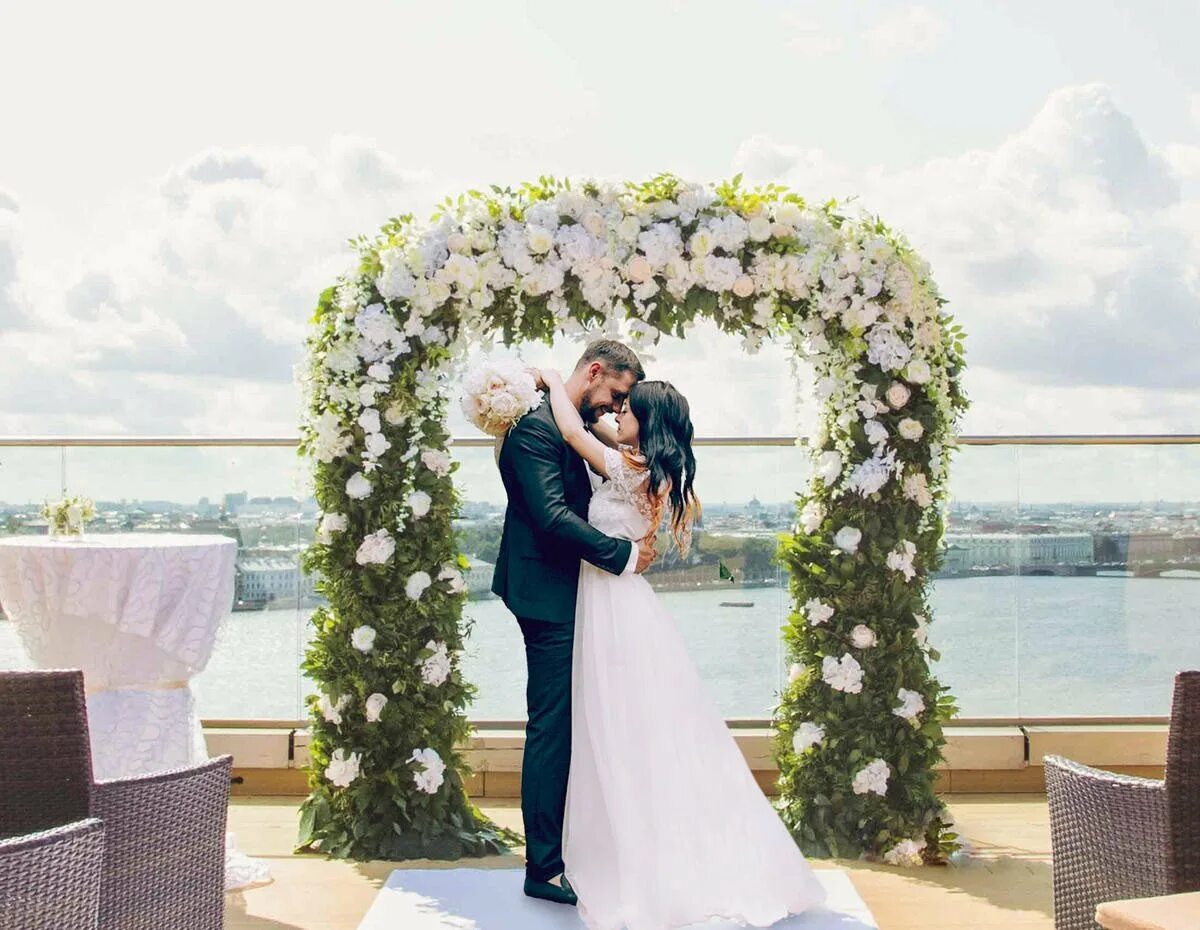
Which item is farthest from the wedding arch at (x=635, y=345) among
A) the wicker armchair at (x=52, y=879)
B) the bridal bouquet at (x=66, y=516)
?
the wicker armchair at (x=52, y=879)

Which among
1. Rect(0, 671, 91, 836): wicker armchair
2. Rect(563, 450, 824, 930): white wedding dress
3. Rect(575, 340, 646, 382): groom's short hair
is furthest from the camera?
Rect(575, 340, 646, 382): groom's short hair

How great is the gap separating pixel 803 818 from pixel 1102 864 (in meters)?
2.02

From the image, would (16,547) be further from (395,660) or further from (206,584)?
(395,660)

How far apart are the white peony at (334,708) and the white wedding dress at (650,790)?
1.19 metres

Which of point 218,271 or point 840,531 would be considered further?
point 218,271

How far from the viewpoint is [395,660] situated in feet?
15.8

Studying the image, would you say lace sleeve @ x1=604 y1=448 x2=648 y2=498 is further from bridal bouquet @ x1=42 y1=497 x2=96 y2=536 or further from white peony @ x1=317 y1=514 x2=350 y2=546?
bridal bouquet @ x1=42 y1=497 x2=96 y2=536

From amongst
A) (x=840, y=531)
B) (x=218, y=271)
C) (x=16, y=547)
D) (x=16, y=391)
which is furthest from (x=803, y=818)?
(x=16, y=391)

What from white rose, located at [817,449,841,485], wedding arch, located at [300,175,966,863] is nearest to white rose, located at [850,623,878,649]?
wedding arch, located at [300,175,966,863]

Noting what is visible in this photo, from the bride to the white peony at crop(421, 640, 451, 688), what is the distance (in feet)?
3.20

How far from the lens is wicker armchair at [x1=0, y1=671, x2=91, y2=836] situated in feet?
9.00

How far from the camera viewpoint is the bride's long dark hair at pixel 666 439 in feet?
12.8

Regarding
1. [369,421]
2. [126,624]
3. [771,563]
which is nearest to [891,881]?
[771,563]

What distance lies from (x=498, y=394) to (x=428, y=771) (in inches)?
62.5
